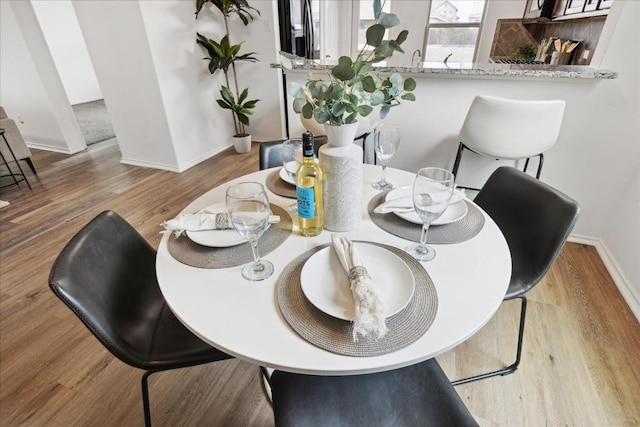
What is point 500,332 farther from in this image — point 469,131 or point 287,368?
point 287,368

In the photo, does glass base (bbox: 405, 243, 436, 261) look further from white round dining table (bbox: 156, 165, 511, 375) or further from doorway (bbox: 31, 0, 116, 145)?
doorway (bbox: 31, 0, 116, 145)

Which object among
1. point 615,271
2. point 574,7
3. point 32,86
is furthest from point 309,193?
point 32,86

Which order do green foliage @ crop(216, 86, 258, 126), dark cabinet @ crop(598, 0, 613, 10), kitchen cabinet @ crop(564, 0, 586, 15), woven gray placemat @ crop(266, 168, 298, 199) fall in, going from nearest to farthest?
woven gray placemat @ crop(266, 168, 298, 199)
dark cabinet @ crop(598, 0, 613, 10)
kitchen cabinet @ crop(564, 0, 586, 15)
green foliage @ crop(216, 86, 258, 126)

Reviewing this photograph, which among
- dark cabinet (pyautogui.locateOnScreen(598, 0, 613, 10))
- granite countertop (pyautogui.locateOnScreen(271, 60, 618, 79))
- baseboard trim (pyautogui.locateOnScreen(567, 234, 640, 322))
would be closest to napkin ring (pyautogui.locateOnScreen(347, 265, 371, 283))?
granite countertop (pyautogui.locateOnScreen(271, 60, 618, 79))

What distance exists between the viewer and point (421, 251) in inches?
34.9

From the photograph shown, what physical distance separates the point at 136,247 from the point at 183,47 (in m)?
2.81

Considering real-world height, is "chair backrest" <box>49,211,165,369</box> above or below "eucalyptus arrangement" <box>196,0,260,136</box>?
below

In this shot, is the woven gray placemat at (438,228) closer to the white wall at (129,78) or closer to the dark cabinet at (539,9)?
the white wall at (129,78)

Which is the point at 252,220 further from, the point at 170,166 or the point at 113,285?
the point at 170,166

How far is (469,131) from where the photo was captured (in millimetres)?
1858

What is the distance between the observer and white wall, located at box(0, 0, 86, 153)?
11.0 ft

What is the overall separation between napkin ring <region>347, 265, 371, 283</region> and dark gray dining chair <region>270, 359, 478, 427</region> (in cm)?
34

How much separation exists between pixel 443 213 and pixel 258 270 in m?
0.56

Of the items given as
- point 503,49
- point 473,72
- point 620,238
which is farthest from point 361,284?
point 503,49
